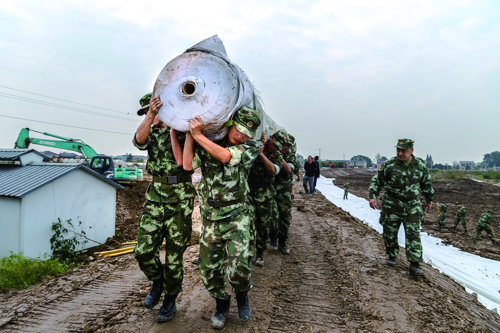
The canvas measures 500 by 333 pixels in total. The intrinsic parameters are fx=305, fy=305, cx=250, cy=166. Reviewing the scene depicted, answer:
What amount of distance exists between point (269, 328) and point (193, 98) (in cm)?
223

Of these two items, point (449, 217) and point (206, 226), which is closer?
point (206, 226)

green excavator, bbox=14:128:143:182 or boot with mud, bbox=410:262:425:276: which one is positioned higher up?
green excavator, bbox=14:128:143:182

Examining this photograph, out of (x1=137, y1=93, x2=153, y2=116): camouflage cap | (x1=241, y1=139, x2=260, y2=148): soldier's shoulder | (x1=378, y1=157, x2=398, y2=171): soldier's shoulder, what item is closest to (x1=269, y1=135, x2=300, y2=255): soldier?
(x1=378, y1=157, x2=398, y2=171): soldier's shoulder

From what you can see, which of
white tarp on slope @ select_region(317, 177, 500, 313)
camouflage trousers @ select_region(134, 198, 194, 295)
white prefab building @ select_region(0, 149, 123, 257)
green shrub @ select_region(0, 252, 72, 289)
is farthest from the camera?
white prefab building @ select_region(0, 149, 123, 257)

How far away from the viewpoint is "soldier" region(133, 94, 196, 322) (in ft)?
9.52

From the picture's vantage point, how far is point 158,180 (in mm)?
3045

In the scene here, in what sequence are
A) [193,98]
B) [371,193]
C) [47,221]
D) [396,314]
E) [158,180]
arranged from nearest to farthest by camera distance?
1. [193,98]
2. [158,180]
3. [396,314]
4. [371,193]
5. [47,221]

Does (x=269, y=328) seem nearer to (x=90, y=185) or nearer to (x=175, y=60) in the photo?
(x=175, y=60)

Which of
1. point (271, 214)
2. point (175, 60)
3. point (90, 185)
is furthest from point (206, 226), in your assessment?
point (90, 185)

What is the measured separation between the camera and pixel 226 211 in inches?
108

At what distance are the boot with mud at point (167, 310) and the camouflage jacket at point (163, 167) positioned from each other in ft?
3.11

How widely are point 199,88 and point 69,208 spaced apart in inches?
198

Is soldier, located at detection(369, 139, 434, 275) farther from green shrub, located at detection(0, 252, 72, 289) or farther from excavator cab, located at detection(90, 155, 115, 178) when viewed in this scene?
excavator cab, located at detection(90, 155, 115, 178)

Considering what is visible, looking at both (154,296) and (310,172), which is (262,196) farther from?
(310,172)
